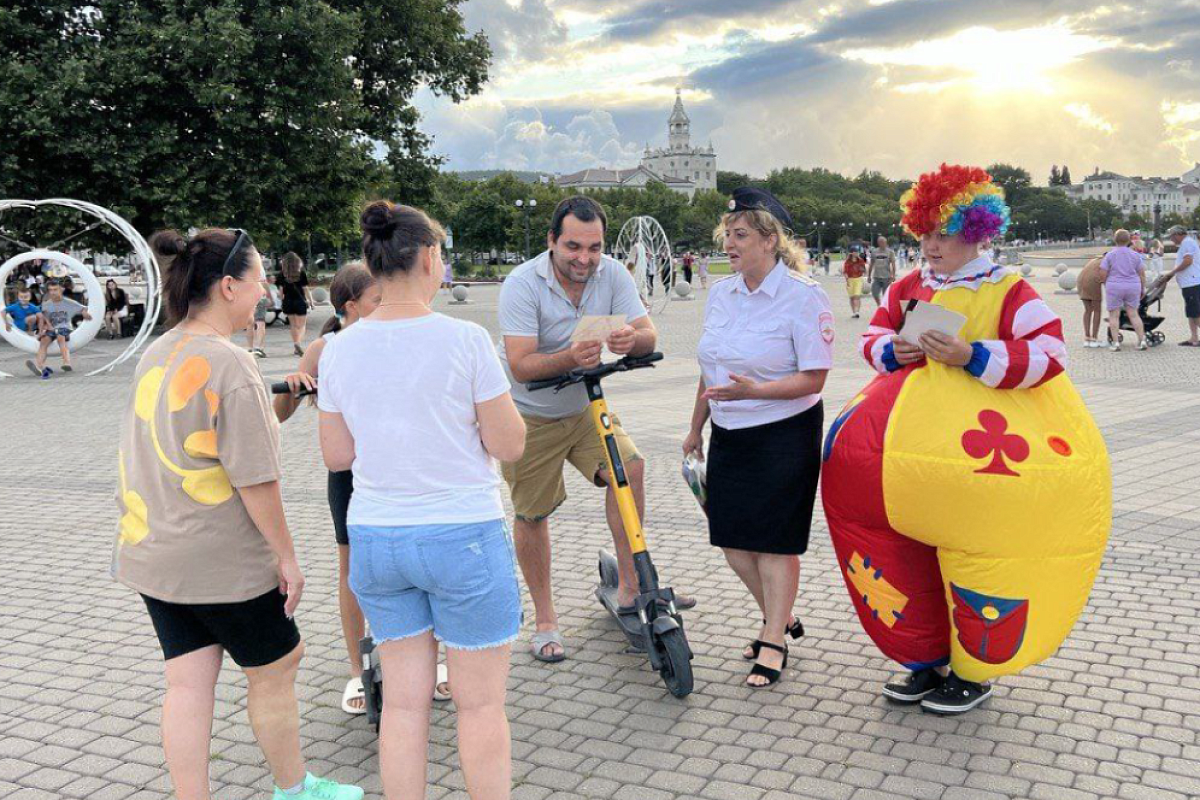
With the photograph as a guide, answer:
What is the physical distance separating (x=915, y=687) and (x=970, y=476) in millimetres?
905

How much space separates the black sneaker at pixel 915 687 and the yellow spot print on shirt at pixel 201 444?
2.53 meters

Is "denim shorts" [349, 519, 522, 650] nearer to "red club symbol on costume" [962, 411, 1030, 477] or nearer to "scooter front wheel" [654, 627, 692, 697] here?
"scooter front wheel" [654, 627, 692, 697]

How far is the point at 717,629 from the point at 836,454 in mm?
1238

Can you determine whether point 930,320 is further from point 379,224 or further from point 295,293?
point 295,293

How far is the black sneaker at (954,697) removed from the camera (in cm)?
386

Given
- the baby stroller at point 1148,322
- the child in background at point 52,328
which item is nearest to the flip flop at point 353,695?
the baby stroller at point 1148,322

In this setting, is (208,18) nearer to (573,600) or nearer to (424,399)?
(573,600)

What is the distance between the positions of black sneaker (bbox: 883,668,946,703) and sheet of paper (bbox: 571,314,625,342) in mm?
1668

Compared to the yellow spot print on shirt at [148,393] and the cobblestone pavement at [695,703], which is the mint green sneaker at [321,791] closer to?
the cobblestone pavement at [695,703]

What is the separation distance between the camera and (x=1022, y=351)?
11.5 ft

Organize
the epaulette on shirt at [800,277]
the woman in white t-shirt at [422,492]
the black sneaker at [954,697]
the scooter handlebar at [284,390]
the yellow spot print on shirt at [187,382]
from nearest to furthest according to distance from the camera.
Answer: the woman in white t-shirt at [422,492], the yellow spot print on shirt at [187,382], the scooter handlebar at [284,390], the black sneaker at [954,697], the epaulette on shirt at [800,277]

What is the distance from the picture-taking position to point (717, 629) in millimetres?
4816

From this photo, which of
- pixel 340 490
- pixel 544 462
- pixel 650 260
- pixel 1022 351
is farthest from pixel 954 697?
pixel 650 260

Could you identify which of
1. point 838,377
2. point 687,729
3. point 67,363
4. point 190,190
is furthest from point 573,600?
point 190,190
